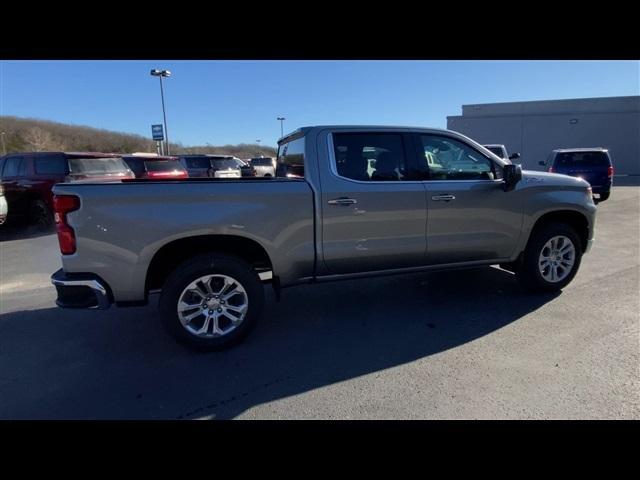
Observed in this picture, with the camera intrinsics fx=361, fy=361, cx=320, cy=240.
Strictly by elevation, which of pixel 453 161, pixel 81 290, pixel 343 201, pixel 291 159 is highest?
pixel 291 159

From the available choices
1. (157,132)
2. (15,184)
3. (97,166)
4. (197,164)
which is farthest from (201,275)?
(157,132)

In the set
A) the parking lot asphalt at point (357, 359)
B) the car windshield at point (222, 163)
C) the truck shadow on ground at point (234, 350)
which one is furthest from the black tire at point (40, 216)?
the car windshield at point (222, 163)

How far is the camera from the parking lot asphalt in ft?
8.29

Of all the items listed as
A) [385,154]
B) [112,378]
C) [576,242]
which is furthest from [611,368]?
[112,378]

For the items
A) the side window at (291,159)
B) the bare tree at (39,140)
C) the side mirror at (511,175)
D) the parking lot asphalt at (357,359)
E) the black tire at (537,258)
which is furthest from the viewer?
the bare tree at (39,140)

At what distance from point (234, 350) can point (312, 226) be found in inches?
53.6

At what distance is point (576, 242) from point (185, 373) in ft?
15.3

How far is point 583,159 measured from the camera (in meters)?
12.3

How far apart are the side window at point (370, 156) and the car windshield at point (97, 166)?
7832 mm

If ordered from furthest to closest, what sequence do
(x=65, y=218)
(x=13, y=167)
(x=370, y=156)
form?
1. (x=13, y=167)
2. (x=370, y=156)
3. (x=65, y=218)

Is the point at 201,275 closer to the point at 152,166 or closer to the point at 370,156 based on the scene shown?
the point at 370,156

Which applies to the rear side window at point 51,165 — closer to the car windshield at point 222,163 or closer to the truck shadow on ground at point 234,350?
the truck shadow on ground at point 234,350

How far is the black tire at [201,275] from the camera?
10.4 ft
